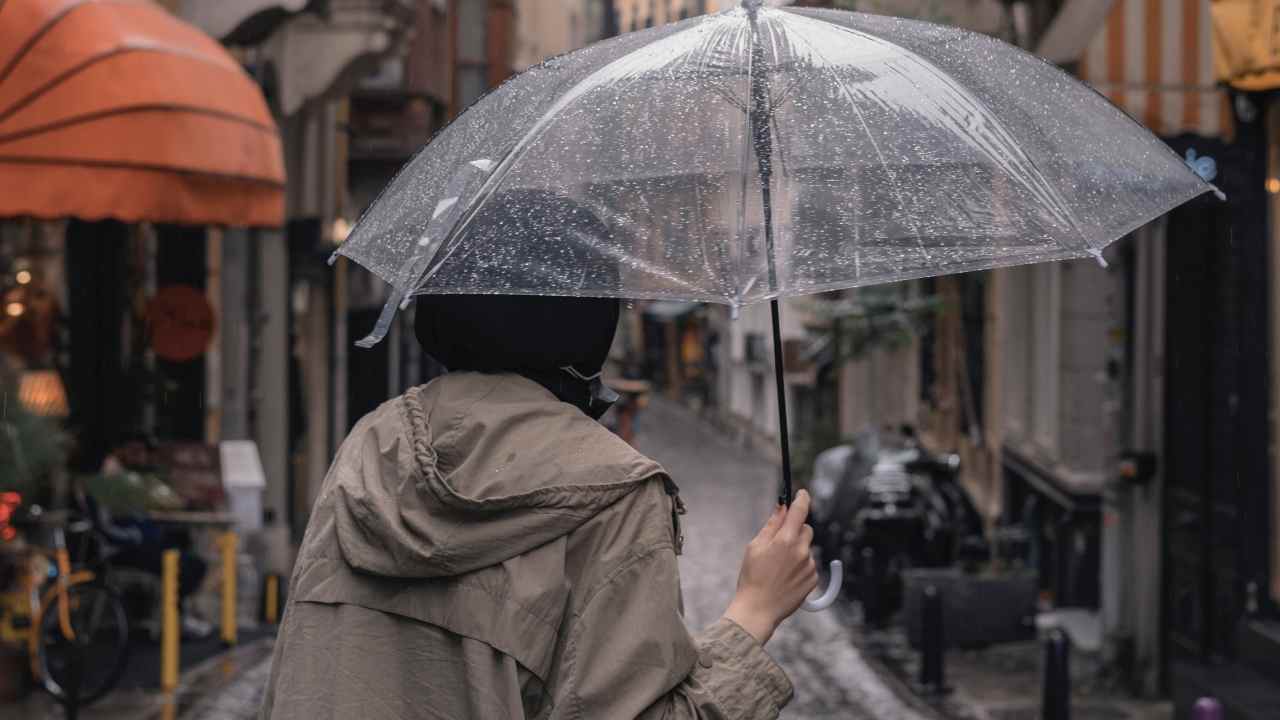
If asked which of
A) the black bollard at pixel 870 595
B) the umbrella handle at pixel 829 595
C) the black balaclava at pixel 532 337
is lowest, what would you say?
the black bollard at pixel 870 595

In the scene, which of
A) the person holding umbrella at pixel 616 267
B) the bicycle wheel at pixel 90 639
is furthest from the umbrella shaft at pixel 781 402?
the bicycle wheel at pixel 90 639

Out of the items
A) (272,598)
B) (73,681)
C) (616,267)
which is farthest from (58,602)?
(616,267)

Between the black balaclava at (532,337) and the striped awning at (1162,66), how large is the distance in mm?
9286

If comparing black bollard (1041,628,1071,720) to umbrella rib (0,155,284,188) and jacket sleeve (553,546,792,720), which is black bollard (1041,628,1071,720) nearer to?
umbrella rib (0,155,284,188)

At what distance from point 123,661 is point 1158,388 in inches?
277

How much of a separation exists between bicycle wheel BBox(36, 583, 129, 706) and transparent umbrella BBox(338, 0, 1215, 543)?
29.1 feet

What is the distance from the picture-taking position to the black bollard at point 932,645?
13617 millimetres

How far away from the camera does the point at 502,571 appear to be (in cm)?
264

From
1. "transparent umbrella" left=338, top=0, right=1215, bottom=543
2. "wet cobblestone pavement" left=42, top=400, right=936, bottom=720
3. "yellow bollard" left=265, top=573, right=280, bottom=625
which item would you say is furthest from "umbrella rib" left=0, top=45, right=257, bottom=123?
"yellow bollard" left=265, top=573, right=280, bottom=625

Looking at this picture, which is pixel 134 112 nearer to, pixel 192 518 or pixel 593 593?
pixel 192 518

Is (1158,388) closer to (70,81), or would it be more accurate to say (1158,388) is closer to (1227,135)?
(1227,135)

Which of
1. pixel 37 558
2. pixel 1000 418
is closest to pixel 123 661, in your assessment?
pixel 37 558

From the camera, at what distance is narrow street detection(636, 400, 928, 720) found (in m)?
13.6

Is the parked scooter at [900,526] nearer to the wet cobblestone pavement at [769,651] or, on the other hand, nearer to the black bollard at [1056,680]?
the wet cobblestone pavement at [769,651]
